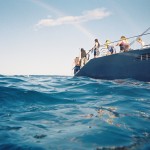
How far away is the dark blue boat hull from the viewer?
1114cm

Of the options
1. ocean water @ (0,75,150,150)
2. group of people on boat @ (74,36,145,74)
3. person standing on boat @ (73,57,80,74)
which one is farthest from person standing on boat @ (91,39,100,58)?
ocean water @ (0,75,150,150)

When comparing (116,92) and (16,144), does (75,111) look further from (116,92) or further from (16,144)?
(116,92)

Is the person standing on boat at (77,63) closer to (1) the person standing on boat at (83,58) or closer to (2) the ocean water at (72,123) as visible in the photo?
(1) the person standing on boat at (83,58)

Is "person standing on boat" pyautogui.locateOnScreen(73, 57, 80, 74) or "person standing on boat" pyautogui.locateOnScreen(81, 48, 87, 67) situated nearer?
"person standing on boat" pyautogui.locateOnScreen(81, 48, 87, 67)

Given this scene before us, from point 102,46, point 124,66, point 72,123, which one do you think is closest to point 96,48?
point 102,46

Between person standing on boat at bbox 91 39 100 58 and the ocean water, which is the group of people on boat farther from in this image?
the ocean water

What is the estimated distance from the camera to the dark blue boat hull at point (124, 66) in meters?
11.1

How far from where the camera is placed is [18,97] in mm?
6738

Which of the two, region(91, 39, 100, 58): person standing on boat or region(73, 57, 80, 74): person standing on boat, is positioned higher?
region(91, 39, 100, 58): person standing on boat

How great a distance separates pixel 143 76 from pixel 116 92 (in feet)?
12.9

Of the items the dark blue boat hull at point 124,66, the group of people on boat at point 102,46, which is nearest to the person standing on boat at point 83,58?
the group of people on boat at point 102,46

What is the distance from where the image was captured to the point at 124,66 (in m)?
12.2

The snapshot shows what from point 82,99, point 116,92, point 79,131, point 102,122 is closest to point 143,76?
point 116,92

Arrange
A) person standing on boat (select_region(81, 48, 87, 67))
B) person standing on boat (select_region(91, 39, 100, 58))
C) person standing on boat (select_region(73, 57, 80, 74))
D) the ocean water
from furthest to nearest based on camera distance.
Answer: person standing on boat (select_region(73, 57, 80, 74))
person standing on boat (select_region(81, 48, 87, 67))
person standing on boat (select_region(91, 39, 100, 58))
the ocean water
